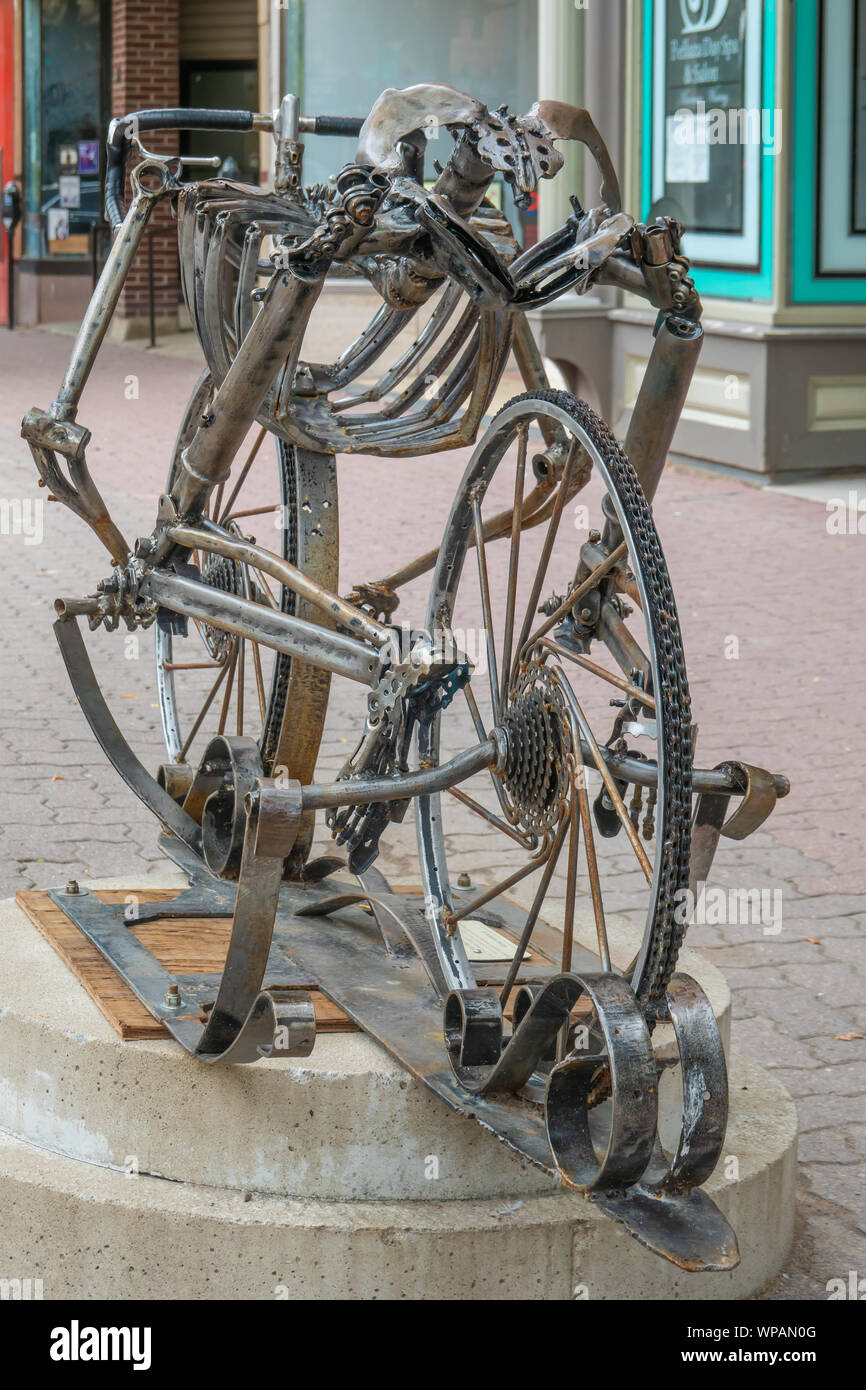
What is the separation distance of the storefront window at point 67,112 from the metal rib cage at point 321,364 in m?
17.7

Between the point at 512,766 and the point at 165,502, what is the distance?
97 centimetres

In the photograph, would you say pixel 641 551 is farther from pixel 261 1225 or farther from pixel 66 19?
pixel 66 19

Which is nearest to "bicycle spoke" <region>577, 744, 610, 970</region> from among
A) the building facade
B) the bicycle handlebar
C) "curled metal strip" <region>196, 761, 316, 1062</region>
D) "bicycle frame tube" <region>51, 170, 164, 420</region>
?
"curled metal strip" <region>196, 761, 316, 1062</region>

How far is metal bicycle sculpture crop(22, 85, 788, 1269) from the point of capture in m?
2.42

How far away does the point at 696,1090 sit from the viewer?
2400 mm

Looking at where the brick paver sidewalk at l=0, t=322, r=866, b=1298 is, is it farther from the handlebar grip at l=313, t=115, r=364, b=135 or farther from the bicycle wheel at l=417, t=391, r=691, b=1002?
the handlebar grip at l=313, t=115, r=364, b=135

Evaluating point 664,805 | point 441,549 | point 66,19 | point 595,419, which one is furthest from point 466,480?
point 66,19

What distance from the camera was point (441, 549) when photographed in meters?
3.28

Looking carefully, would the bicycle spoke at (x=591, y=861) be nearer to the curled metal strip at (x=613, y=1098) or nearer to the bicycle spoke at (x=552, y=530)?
the curled metal strip at (x=613, y=1098)

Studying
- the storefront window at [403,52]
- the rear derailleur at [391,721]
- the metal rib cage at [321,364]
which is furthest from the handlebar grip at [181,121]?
the storefront window at [403,52]

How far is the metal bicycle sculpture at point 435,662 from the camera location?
7.93 feet

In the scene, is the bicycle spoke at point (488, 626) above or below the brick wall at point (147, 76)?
below

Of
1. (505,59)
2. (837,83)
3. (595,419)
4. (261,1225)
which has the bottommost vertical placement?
(261,1225)

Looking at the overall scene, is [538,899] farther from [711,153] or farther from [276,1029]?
[711,153]
